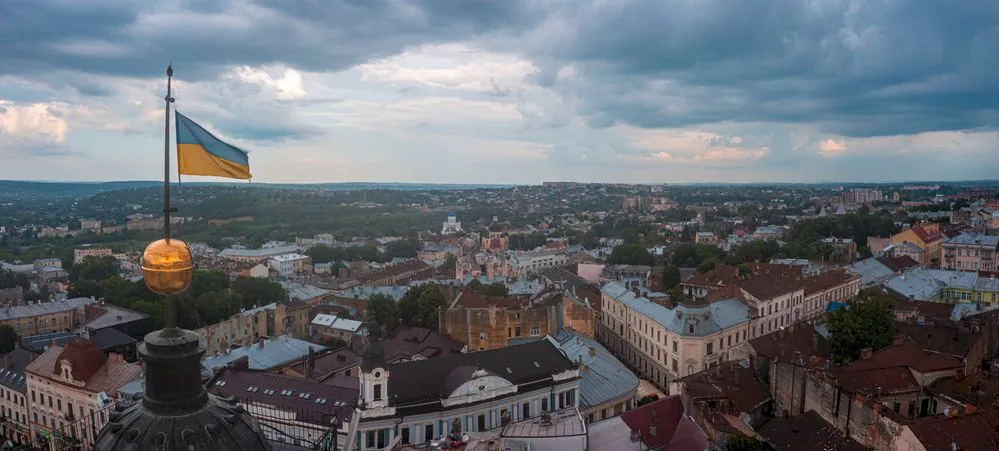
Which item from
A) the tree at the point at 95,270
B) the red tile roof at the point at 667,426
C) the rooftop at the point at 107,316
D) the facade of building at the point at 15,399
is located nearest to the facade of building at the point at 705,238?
the tree at the point at 95,270

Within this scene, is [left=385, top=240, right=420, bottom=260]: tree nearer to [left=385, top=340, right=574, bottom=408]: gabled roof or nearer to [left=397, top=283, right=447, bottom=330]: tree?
[left=397, top=283, right=447, bottom=330]: tree

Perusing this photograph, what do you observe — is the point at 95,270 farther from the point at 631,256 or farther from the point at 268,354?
the point at 631,256

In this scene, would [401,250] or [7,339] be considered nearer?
[7,339]

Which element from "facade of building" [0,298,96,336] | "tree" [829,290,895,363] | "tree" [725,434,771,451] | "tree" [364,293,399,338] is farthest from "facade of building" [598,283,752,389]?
"facade of building" [0,298,96,336]

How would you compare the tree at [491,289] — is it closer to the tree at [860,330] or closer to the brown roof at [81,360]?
the tree at [860,330]

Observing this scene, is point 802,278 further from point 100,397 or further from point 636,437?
point 100,397

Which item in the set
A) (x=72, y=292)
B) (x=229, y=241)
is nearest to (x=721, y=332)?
(x=72, y=292)

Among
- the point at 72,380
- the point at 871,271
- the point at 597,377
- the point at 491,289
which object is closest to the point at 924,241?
the point at 871,271
